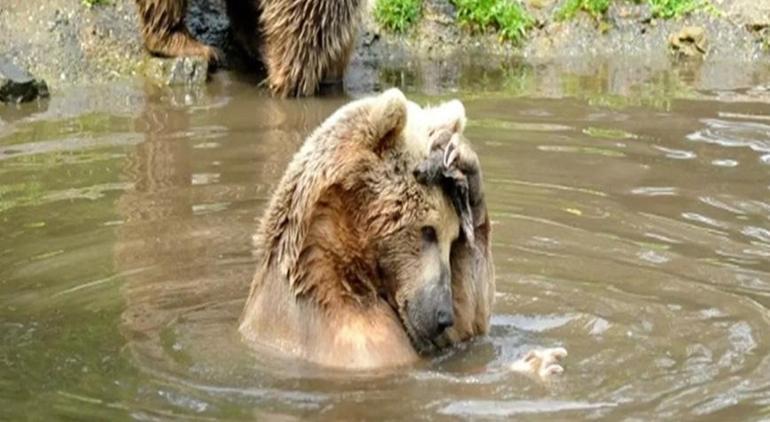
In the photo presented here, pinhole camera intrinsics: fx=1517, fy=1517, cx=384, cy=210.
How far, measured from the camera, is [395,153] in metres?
5.46

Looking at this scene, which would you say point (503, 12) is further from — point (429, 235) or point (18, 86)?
point (429, 235)

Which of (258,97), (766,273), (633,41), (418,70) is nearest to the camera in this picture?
(766,273)

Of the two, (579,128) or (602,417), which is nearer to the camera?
(602,417)

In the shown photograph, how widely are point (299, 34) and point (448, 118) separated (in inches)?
208

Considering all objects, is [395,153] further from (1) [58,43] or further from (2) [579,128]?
(1) [58,43]

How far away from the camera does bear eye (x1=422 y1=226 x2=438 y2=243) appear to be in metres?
5.45

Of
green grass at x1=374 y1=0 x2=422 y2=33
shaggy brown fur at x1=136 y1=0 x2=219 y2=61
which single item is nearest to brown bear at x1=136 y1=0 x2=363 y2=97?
shaggy brown fur at x1=136 y1=0 x2=219 y2=61

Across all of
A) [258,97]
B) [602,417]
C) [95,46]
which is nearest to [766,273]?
[602,417]

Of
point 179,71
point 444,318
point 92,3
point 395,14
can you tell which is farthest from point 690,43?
point 444,318

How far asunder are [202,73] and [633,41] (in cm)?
376

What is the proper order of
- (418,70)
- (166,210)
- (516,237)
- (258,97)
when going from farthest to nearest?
(418,70)
(258,97)
(166,210)
(516,237)

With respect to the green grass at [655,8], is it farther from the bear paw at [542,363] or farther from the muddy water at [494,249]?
the bear paw at [542,363]

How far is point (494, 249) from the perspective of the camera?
6.96 m

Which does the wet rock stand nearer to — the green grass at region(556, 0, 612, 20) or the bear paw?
the green grass at region(556, 0, 612, 20)
